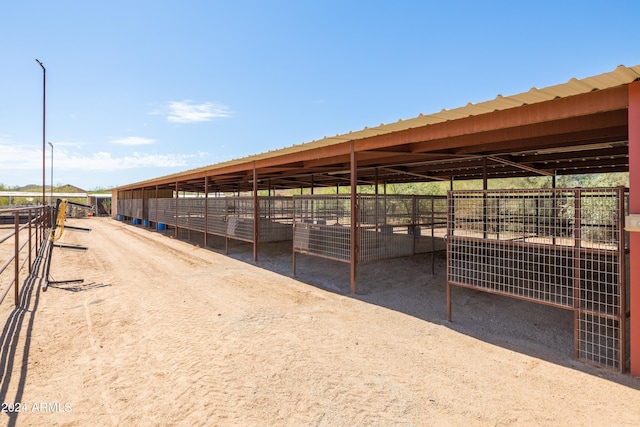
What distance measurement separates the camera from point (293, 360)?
4.05 metres

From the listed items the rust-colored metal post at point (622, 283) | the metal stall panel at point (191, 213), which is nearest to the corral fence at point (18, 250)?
the metal stall panel at point (191, 213)

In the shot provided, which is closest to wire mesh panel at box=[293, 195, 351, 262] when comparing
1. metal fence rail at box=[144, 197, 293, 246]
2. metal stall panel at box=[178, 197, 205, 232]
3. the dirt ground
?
the dirt ground

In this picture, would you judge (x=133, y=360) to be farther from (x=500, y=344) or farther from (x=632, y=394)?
(x=632, y=394)

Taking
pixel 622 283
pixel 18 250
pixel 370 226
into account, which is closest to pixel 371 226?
pixel 370 226

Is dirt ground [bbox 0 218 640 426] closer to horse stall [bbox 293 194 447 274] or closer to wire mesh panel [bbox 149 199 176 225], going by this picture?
horse stall [bbox 293 194 447 274]

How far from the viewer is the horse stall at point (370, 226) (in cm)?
749

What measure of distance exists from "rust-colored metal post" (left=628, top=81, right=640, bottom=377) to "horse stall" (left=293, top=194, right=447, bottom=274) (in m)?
4.38

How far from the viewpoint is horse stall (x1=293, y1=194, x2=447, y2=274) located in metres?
7.49

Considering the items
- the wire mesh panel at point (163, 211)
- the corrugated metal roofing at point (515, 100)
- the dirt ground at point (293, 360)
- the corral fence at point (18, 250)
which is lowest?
the dirt ground at point (293, 360)

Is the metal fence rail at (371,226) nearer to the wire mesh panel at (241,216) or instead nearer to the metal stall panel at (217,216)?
the wire mesh panel at (241,216)

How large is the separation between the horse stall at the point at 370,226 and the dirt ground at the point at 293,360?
971 mm

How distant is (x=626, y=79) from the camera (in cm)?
338

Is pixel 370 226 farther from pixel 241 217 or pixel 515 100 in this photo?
pixel 241 217

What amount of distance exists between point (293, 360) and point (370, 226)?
395 centimetres
